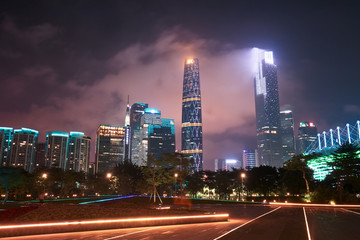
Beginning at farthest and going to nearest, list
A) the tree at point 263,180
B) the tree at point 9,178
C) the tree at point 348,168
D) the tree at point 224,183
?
the tree at point 224,183 → the tree at point 263,180 → the tree at point 348,168 → the tree at point 9,178

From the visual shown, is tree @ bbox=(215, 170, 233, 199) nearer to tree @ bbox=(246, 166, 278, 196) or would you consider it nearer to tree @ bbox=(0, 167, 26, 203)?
tree @ bbox=(246, 166, 278, 196)

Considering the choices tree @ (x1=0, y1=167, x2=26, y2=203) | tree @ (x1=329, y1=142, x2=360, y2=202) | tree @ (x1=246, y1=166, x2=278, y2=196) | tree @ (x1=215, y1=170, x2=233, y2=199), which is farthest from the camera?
tree @ (x1=215, y1=170, x2=233, y2=199)

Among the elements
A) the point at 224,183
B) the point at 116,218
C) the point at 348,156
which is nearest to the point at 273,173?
the point at 224,183

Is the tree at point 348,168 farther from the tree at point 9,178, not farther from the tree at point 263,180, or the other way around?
the tree at point 9,178

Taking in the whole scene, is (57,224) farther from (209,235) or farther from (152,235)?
(209,235)

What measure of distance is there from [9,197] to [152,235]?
6123cm

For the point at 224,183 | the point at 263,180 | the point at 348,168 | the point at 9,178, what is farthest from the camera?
the point at 224,183

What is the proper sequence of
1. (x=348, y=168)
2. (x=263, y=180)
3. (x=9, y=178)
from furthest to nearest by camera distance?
(x=263, y=180), (x=348, y=168), (x=9, y=178)

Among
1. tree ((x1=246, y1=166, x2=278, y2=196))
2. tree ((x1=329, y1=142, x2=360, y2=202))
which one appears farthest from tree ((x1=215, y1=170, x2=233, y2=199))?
tree ((x1=329, y1=142, x2=360, y2=202))

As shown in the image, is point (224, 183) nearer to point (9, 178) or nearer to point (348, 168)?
point (348, 168)

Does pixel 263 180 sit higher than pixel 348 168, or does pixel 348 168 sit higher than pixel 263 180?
pixel 348 168

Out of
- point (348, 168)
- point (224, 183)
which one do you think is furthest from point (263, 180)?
point (348, 168)

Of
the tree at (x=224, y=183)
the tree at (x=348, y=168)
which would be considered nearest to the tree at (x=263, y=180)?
the tree at (x=224, y=183)

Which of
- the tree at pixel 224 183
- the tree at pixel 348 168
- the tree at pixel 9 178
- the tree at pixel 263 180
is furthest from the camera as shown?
the tree at pixel 224 183
